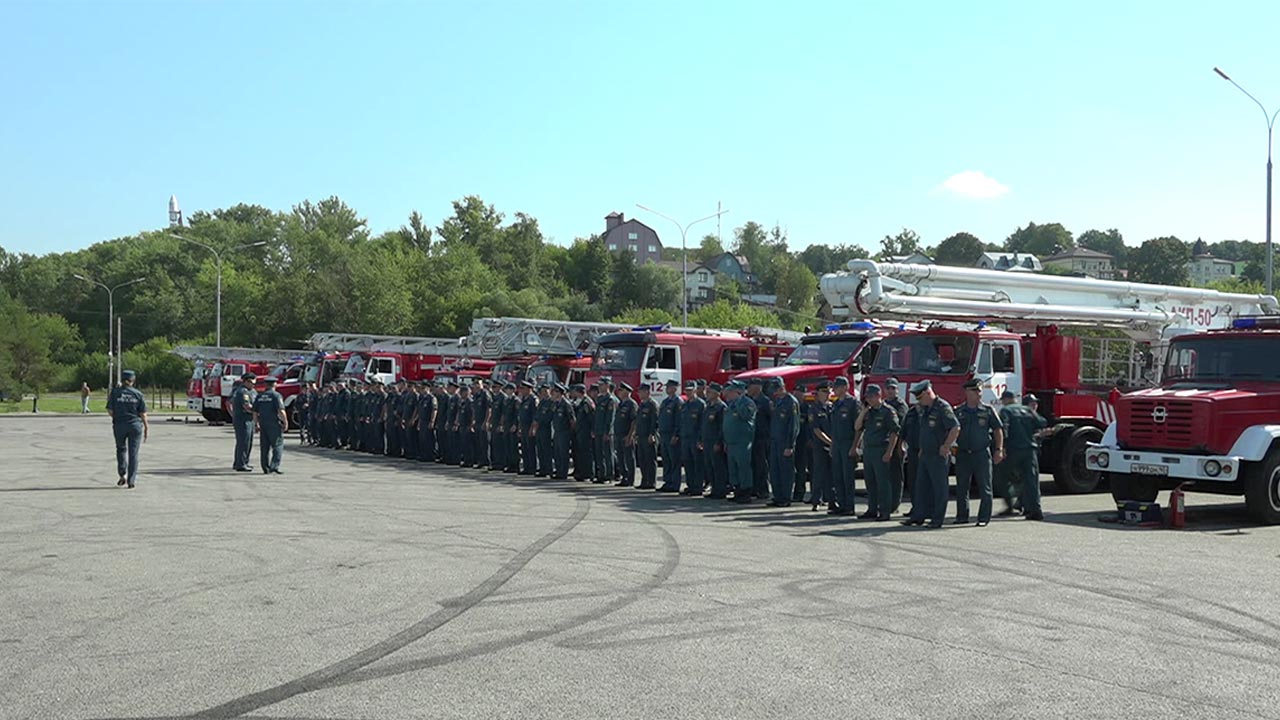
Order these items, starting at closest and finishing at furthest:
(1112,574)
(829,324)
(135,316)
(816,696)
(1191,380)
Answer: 1. (816,696)
2. (1112,574)
3. (1191,380)
4. (829,324)
5. (135,316)

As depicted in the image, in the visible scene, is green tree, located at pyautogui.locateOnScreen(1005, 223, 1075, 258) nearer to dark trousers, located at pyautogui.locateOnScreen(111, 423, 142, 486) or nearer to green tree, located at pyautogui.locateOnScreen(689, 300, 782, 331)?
green tree, located at pyautogui.locateOnScreen(689, 300, 782, 331)

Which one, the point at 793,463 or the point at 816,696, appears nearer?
the point at 816,696

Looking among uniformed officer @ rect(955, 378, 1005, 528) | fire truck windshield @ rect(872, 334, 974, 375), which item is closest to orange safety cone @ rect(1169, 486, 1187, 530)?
uniformed officer @ rect(955, 378, 1005, 528)

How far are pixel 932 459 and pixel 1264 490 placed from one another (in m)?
3.84

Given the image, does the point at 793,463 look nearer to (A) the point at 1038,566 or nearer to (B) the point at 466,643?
(A) the point at 1038,566

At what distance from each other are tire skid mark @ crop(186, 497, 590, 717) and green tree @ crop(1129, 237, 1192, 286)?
424 ft

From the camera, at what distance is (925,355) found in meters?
17.9

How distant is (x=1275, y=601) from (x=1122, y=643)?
2303mm

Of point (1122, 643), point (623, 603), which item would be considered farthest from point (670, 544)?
point (1122, 643)

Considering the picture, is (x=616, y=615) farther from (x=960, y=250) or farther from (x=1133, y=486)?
(x=960, y=250)

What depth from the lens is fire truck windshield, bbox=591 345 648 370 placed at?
955 inches

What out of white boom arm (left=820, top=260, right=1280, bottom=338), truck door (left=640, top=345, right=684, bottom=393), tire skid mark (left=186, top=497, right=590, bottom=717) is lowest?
tire skid mark (left=186, top=497, right=590, bottom=717)

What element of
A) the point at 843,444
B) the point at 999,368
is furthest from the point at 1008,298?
the point at 843,444

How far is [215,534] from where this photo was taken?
11.9 m
